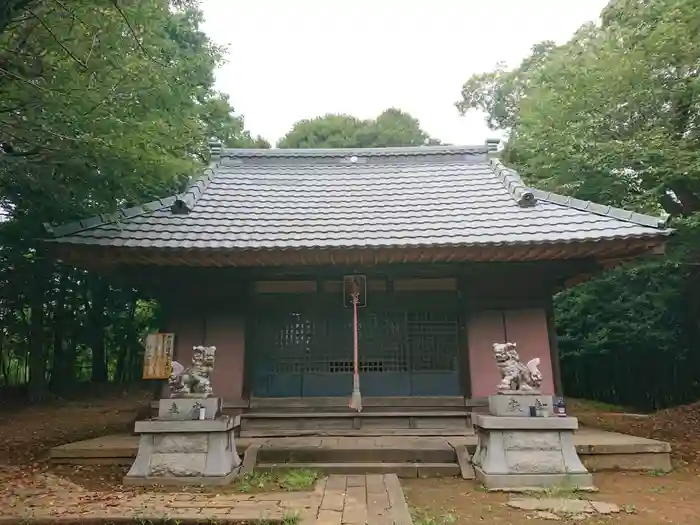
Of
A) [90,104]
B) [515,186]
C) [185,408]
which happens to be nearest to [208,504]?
[185,408]

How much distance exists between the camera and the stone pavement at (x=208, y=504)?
→ 13.6 feet

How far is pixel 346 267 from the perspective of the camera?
25.9ft

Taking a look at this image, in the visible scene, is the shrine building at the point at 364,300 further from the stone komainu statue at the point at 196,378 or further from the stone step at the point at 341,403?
the stone komainu statue at the point at 196,378

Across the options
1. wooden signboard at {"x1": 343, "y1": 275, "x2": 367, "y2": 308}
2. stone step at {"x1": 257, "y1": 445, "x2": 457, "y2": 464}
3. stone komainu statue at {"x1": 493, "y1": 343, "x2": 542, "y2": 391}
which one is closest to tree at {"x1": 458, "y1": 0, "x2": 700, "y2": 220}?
wooden signboard at {"x1": 343, "y1": 275, "x2": 367, "y2": 308}

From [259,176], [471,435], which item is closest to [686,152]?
[471,435]

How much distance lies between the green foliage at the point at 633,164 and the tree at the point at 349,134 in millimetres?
15138

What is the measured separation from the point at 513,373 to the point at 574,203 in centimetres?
313

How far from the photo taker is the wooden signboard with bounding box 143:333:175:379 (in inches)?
262

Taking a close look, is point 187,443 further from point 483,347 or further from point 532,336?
point 532,336

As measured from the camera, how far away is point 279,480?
5.63m

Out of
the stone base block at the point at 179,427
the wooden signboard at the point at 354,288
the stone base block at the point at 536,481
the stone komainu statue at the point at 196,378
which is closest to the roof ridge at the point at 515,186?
the wooden signboard at the point at 354,288

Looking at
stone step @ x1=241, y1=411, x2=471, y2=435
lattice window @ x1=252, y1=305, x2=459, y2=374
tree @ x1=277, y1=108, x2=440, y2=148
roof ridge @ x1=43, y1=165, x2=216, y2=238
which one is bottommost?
stone step @ x1=241, y1=411, x2=471, y2=435

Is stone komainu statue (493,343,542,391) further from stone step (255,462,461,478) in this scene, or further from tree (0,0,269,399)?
tree (0,0,269,399)

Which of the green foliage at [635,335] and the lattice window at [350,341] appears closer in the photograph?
the lattice window at [350,341]
